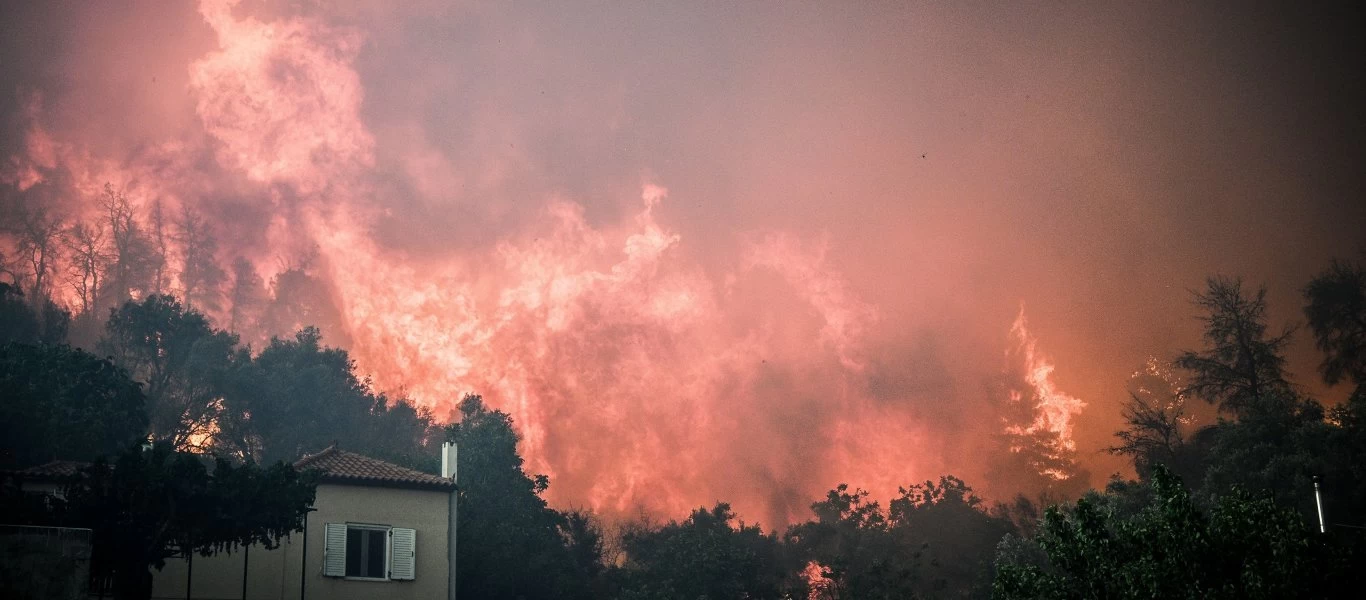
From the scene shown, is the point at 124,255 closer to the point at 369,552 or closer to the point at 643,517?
the point at 643,517

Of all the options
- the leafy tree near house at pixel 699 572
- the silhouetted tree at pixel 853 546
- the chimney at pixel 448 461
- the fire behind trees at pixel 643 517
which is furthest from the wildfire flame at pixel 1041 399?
the chimney at pixel 448 461

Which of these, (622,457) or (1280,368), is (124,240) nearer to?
(622,457)

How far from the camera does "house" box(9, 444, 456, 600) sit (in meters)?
32.7

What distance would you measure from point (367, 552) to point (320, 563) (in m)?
1.57

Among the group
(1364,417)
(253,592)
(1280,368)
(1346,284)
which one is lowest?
(253,592)

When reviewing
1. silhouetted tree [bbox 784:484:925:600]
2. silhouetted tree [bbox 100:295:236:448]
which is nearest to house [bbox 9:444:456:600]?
silhouetted tree [bbox 784:484:925:600]

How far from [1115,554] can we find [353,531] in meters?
23.8

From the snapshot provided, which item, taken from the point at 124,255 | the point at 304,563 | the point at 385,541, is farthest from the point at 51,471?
the point at 124,255

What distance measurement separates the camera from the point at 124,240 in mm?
82000

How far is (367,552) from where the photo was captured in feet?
116

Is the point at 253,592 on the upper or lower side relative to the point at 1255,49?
lower

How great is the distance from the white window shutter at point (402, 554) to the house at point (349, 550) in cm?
3

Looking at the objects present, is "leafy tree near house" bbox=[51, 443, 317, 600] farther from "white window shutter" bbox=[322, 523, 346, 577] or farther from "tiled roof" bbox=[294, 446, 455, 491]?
"tiled roof" bbox=[294, 446, 455, 491]

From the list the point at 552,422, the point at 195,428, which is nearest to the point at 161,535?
the point at 195,428
